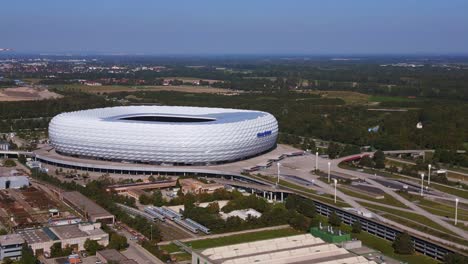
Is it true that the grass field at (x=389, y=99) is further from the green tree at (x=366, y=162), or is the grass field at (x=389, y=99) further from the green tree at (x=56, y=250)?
the green tree at (x=56, y=250)

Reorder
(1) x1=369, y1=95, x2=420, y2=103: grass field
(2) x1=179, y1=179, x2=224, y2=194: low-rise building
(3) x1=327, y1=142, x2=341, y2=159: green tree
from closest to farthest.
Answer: (2) x1=179, y1=179, x2=224, y2=194: low-rise building
(3) x1=327, y1=142, x2=341, y2=159: green tree
(1) x1=369, y1=95, x2=420, y2=103: grass field

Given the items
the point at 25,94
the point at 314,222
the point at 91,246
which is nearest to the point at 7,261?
the point at 91,246

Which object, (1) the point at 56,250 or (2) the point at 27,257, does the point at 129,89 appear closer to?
(1) the point at 56,250

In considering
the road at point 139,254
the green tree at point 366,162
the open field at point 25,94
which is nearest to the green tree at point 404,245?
the road at point 139,254

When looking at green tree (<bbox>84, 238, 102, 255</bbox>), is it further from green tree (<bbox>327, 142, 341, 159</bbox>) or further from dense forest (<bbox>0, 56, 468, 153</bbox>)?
dense forest (<bbox>0, 56, 468, 153</bbox>)

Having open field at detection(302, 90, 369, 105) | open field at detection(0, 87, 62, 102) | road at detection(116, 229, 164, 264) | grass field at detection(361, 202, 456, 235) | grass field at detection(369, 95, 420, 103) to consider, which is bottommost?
grass field at detection(369, 95, 420, 103)

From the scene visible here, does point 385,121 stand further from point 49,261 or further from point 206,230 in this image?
point 49,261

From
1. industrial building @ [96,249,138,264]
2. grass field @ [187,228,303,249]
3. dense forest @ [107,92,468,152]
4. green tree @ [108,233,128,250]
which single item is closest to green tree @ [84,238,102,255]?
green tree @ [108,233,128,250]
